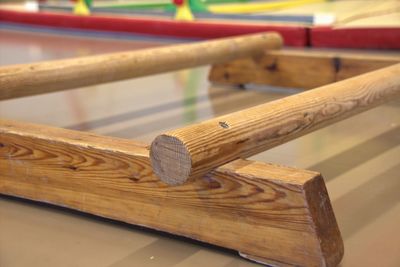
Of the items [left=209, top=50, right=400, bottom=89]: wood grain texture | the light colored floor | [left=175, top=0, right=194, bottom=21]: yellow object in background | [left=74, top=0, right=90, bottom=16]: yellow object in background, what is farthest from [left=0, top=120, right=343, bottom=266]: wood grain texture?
[left=74, top=0, right=90, bottom=16]: yellow object in background

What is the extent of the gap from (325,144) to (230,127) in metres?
0.58

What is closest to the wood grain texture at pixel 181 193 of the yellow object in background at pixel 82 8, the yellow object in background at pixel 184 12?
the yellow object in background at pixel 184 12

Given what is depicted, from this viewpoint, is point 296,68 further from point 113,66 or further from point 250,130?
point 250,130

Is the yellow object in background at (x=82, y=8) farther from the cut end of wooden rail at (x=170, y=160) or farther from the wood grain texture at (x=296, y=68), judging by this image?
the cut end of wooden rail at (x=170, y=160)

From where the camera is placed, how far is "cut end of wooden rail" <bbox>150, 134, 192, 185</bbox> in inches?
32.5

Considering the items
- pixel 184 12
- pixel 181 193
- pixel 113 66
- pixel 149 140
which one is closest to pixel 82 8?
pixel 184 12

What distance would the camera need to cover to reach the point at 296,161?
129 cm

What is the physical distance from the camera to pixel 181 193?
0.94 meters

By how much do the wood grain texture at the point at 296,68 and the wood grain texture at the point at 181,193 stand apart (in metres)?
1.06

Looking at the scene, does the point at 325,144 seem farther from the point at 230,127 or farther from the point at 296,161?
the point at 230,127

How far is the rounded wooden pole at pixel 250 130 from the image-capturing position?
2.74ft

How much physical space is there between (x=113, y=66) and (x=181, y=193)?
2.41ft

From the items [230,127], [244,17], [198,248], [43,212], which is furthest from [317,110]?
[244,17]

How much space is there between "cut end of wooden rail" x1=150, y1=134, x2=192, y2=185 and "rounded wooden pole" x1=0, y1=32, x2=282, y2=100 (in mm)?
612
